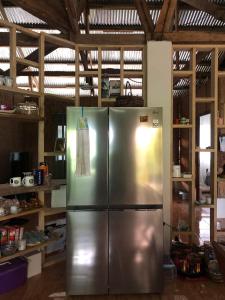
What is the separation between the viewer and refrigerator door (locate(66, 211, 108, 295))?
2.66 metres

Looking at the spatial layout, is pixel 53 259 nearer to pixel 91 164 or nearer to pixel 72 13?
pixel 91 164

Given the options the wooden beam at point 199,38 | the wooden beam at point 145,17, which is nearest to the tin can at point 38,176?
the wooden beam at point 145,17

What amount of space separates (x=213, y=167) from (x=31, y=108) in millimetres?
2238

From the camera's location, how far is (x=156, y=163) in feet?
8.88

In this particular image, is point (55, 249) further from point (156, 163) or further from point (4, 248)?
Answer: point (156, 163)

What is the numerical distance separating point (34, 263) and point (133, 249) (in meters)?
1.17

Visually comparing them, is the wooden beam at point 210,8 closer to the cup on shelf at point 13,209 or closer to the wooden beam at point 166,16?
the wooden beam at point 166,16

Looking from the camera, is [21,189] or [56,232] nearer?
[21,189]

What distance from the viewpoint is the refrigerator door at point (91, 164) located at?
2.66 metres

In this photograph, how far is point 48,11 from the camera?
338 cm

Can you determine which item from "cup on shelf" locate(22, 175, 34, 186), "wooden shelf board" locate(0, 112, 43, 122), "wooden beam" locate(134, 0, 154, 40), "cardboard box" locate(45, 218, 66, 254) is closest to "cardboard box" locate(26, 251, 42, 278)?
"cardboard box" locate(45, 218, 66, 254)

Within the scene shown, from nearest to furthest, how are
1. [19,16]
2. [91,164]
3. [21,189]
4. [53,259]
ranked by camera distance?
[91,164], [21,189], [53,259], [19,16]

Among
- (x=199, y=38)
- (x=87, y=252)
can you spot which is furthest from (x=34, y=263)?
(x=199, y=38)

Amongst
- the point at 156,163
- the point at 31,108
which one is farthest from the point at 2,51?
the point at 156,163
